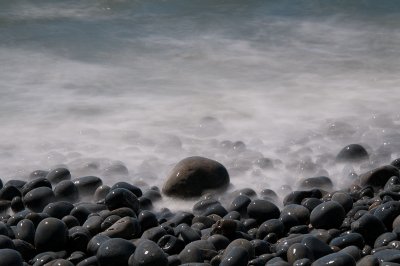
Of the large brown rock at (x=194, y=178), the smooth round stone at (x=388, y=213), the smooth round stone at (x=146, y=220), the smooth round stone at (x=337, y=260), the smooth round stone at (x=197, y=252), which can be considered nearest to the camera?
the smooth round stone at (x=337, y=260)

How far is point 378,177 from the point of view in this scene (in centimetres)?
498

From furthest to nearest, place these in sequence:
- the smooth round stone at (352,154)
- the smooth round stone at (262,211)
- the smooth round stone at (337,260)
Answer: the smooth round stone at (352,154)
the smooth round stone at (262,211)
the smooth round stone at (337,260)

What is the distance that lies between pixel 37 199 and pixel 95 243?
81cm

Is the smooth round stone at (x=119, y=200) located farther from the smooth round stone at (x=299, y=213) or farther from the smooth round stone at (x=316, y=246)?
the smooth round stone at (x=316, y=246)

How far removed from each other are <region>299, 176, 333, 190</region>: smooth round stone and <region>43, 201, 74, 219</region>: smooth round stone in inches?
51.6

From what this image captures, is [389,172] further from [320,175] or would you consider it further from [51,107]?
[51,107]

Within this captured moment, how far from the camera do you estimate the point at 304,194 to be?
4816 mm

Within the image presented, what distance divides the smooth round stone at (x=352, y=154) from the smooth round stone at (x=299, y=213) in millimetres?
1077

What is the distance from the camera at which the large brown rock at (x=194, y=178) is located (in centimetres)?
505

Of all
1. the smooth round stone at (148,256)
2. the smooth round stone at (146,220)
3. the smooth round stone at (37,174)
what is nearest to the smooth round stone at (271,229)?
the smooth round stone at (146,220)

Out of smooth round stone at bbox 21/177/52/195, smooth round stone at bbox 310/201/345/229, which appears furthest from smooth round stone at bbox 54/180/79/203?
smooth round stone at bbox 310/201/345/229

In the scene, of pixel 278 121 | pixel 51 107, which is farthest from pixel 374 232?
pixel 51 107

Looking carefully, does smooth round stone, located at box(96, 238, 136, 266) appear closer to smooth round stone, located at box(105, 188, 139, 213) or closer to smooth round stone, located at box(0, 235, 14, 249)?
smooth round stone, located at box(0, 235, 14, 249)

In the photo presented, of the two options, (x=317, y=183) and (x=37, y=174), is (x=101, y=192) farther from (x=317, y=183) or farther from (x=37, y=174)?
(x=317, y=183)
